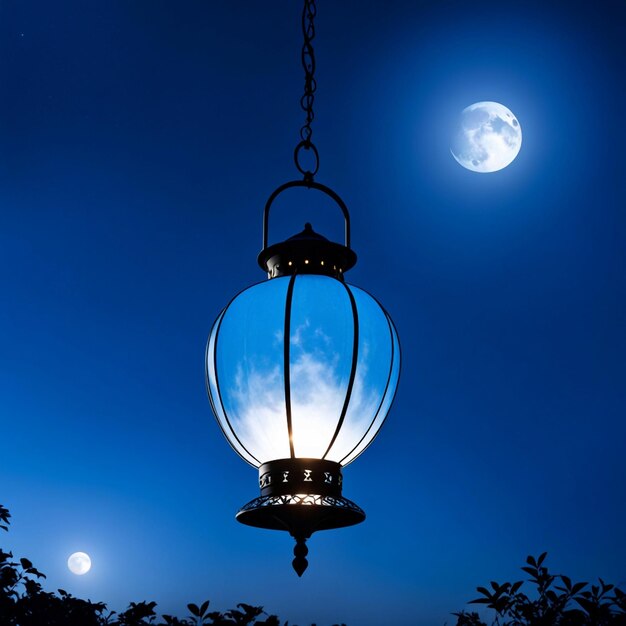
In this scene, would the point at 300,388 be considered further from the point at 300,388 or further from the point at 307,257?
the point at 307,257

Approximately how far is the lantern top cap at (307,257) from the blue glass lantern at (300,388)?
0.06 meters

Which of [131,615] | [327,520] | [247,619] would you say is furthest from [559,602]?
[131,615]

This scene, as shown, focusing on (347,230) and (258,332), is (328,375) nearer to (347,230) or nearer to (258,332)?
(258,332)

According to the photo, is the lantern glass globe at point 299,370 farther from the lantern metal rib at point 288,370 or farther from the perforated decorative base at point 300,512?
the perforated decorative base at point 300,512

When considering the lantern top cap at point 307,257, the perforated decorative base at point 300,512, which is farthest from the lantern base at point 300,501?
the lantern top cap at point 307,257

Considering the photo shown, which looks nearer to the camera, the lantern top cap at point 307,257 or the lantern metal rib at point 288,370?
the lantern metal rib at point 288,370

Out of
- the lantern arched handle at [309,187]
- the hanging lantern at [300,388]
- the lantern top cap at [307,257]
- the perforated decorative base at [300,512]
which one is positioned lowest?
the perforated decorative base at [300,512]

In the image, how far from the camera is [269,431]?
2240 millimetres

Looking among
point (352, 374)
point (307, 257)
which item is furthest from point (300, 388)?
point (307, 257)

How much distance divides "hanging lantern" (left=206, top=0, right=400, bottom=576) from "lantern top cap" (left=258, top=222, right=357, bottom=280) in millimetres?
56

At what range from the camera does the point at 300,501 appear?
87.5 inches

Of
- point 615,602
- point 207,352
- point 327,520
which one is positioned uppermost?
point 207,352

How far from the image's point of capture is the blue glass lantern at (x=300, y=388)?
7.22ft

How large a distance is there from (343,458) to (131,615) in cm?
185
